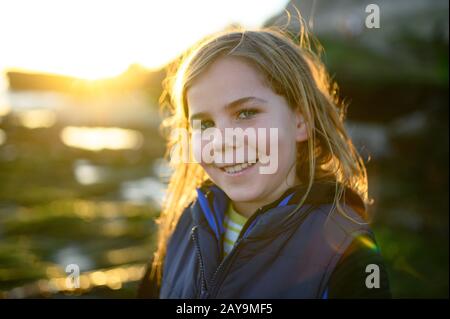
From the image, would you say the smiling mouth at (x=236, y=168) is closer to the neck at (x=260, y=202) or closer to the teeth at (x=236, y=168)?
the teeth at (x=236, y=168)

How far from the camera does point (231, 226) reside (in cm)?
276

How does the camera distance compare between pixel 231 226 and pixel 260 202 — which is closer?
pixel 260 202

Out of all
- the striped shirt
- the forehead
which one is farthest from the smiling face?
the striped shirt

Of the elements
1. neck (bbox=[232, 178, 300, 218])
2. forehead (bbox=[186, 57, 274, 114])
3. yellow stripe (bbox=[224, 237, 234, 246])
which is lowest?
yellow stripe (bbox=[224, 237, 234, 246])

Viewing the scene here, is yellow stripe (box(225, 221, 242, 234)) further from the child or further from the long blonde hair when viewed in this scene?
the long blonde hair

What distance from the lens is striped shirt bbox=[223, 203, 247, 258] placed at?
266cm

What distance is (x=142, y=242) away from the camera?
8.24 m

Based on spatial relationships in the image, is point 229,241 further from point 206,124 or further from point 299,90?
point 299,90

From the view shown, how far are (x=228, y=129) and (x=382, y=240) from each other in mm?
4779

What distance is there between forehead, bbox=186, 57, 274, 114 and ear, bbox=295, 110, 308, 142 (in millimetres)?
263

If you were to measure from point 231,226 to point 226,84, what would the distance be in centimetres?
87

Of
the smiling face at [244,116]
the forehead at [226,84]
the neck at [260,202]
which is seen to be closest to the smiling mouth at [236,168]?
the smiling face at [244,116]

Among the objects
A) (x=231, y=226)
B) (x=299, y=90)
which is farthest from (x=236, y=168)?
(x=299, y=90)
